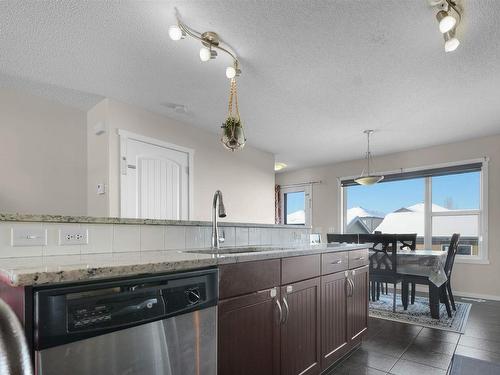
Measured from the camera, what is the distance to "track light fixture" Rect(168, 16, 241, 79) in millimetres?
1986

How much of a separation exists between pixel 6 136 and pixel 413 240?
4545 mm

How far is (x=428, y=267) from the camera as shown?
3.57 meters

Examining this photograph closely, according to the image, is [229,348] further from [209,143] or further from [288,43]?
[209,143]

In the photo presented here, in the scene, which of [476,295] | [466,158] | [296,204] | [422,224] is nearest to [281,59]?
[466,158]

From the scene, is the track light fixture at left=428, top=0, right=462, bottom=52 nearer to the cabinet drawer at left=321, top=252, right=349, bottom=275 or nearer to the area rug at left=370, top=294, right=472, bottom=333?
the cabinet drawer at left=321, top=252, right=349, bottom=275

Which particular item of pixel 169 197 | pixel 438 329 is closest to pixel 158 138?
pixel 169 197

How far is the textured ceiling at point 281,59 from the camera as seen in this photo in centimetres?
191

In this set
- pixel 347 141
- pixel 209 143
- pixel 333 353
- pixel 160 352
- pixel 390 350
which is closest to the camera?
pixel 160 352

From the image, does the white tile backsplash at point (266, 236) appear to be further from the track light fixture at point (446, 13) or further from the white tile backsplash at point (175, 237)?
the track light fixture at point (446, 13)

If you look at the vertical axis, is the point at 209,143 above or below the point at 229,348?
above

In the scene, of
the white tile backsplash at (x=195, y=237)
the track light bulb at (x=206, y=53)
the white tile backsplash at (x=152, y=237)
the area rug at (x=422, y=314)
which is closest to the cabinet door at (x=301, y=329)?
the white tile backsplash at (x=195, y=237)

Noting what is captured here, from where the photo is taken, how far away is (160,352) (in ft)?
3.39

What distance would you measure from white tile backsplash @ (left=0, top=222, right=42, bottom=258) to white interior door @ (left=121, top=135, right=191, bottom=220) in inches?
72.1

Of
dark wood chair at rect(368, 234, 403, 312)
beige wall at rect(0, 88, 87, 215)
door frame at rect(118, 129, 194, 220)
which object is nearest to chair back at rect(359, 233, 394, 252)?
dark wood chair at rect(368, 234, 403, 312)
